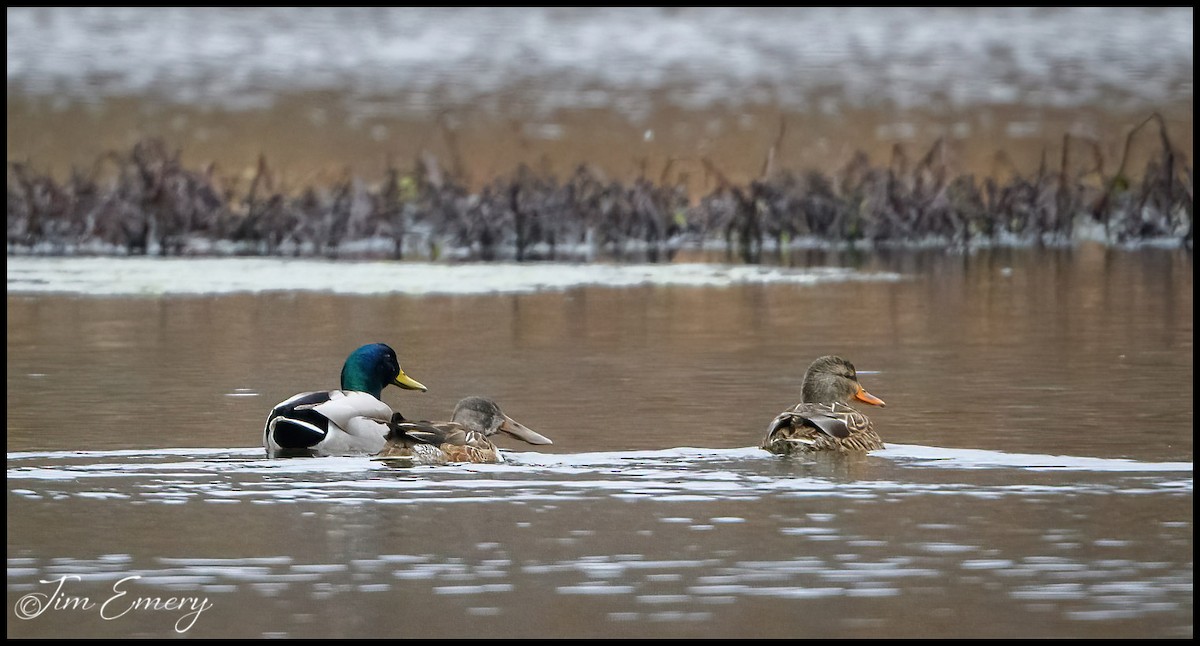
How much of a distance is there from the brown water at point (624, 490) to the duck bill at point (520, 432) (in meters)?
0.10

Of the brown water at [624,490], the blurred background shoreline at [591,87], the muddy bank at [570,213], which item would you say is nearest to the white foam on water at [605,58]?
the blurred background shoreline at [591,87]

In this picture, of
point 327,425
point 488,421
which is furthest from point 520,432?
point 327,425

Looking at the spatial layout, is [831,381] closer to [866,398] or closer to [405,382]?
[866,398]

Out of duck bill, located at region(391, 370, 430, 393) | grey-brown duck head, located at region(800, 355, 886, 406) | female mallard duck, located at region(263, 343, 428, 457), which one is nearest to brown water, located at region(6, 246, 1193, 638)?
female mallard duck, located at region(263, 343, 428, 457)

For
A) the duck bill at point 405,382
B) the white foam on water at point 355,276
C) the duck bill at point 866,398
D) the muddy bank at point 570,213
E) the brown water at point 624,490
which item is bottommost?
the brown water at point 624,490

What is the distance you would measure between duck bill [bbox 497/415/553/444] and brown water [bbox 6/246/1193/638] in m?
0.10

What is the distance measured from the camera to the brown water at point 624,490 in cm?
593

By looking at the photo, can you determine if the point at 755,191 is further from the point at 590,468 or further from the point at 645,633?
the point at 645,633

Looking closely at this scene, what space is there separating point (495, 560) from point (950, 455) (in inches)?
92.8

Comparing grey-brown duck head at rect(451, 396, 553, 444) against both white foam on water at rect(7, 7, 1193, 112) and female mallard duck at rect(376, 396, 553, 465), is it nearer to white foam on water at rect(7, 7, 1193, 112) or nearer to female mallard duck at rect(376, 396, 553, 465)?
female mallard duck at rect(376, 396, 553, 465)

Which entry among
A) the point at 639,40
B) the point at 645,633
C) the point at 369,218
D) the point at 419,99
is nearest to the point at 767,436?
the point at 645,633

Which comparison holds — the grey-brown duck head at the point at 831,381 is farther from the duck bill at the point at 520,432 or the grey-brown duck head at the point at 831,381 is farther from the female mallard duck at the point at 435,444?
the female mallard duck at the point at 435,444

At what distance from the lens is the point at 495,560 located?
21.2 ft

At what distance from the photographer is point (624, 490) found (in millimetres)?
7598
